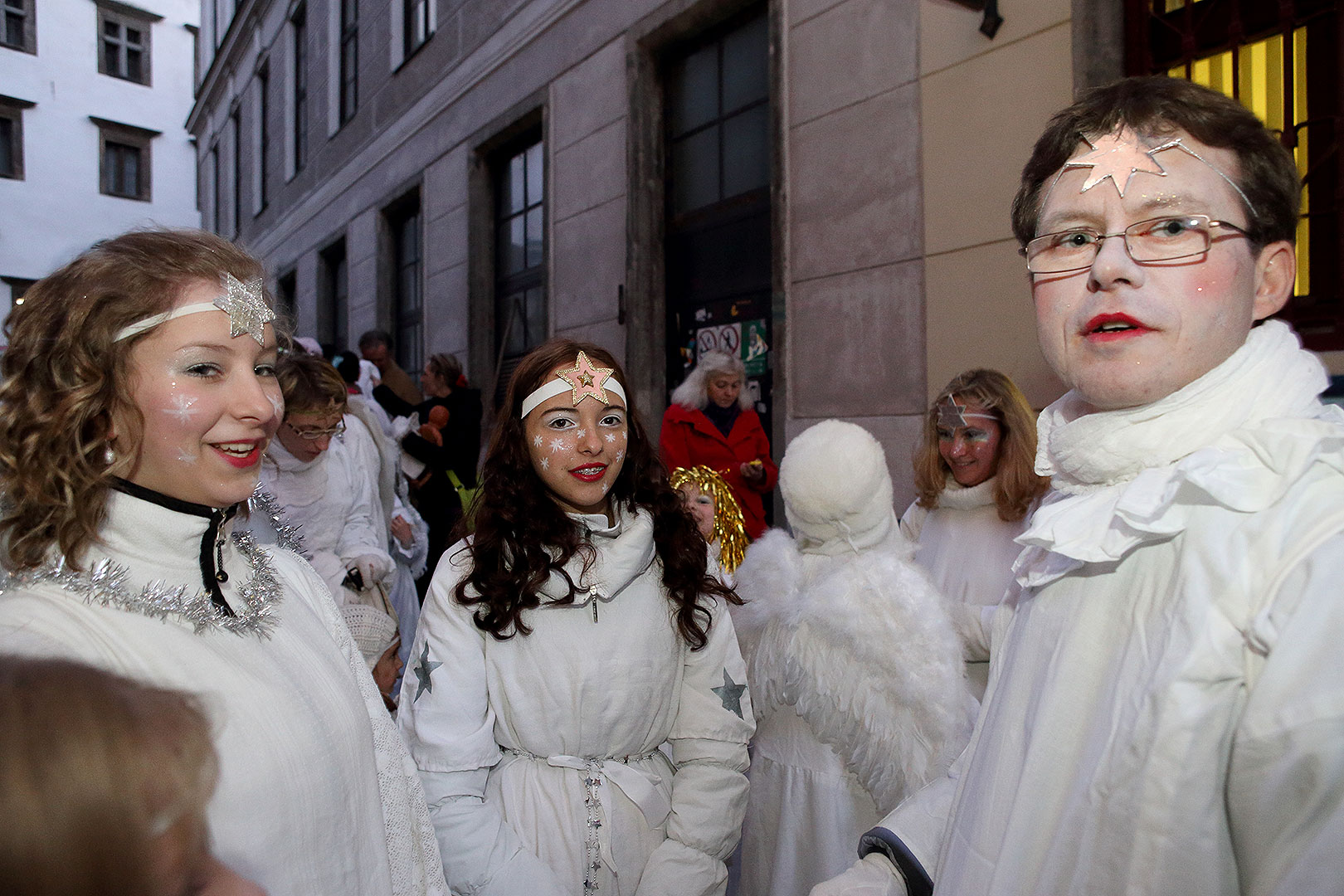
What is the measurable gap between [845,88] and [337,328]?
40.2 feet

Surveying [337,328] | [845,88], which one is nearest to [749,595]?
[845,88]

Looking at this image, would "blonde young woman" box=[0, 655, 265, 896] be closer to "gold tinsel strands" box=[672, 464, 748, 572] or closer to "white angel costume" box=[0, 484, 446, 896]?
"white angel costume" box=[0, 484, 446, 896]

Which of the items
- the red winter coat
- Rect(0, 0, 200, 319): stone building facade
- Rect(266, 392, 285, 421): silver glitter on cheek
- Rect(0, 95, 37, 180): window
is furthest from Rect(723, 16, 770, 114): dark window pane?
Rect(0, 95, 37, 180): window

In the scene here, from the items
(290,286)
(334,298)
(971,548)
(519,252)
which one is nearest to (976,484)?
(971,548)

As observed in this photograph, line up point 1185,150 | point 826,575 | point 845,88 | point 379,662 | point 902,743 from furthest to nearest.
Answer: point 845,88, point 379,662, point 826,575, point 902,743, point 1185,150

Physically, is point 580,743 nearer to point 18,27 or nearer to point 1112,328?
point 1112,328

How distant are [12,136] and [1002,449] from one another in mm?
16507

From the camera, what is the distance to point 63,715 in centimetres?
56

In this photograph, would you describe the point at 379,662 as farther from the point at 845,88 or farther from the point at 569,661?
the point at 845,88

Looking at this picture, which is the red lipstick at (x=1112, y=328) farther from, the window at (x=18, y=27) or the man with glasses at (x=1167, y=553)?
the window at (x=18, y=27)

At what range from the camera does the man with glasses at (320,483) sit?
321cm

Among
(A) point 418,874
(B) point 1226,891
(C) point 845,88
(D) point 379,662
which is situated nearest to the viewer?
(B) point 1226,891

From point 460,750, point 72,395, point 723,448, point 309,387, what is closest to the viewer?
point 72,395

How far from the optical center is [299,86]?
51.1 ft
